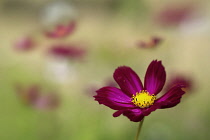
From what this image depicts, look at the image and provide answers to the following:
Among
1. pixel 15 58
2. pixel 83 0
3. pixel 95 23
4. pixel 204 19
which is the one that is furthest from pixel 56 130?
pixel 83 0

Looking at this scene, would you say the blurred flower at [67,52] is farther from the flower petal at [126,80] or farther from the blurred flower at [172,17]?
the flower petal at [126,80]

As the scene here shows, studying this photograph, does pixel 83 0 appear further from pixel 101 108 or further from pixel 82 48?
pixel 82 48

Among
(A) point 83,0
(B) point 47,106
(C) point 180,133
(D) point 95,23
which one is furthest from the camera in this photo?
(A) point 83,0

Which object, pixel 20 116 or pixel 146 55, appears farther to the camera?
pixel 146 55

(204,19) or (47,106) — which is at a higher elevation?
(204,19)

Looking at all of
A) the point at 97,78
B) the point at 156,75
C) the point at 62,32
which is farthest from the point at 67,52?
the point at 156,75

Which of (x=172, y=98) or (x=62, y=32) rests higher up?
(x=62, y=32)

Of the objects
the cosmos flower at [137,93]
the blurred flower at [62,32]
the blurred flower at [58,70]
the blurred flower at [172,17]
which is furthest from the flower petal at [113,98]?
the blurred flower at [172,17]

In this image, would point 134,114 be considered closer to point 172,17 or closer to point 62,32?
point 62,32
